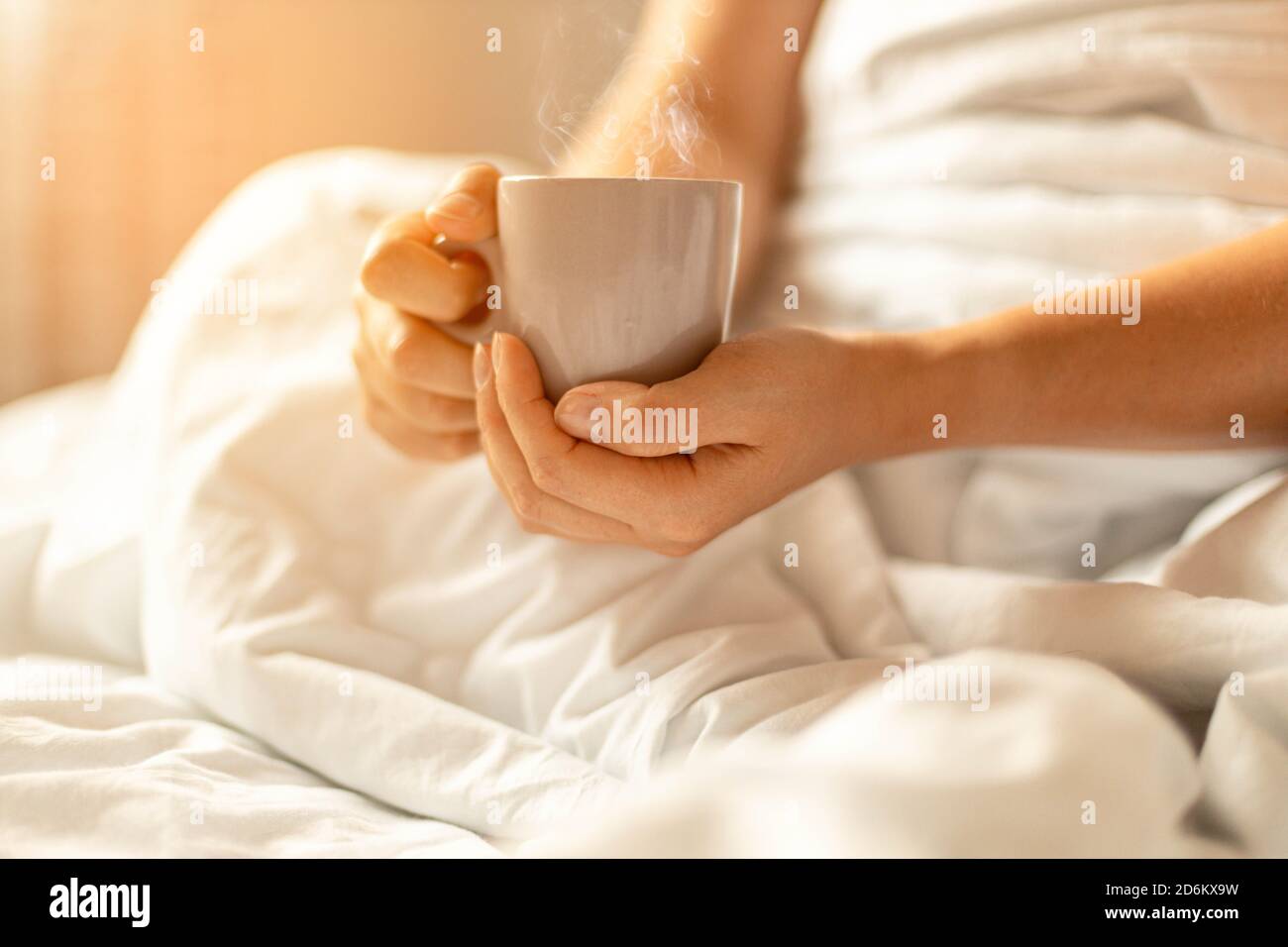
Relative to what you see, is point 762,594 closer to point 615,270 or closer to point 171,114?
point 615,270

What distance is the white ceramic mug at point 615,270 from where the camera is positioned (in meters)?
0.62

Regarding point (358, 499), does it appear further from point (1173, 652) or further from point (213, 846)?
point (1173, 652)

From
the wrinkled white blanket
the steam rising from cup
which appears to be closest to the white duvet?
the wrinkled white blanket

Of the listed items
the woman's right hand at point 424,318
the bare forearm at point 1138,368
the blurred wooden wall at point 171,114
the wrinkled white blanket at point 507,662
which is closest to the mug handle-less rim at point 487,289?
the woman's right hand at point 424,318

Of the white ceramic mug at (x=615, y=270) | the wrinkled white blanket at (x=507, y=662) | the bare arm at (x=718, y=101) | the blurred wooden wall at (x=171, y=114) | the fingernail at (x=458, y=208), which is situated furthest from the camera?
the blurred wooden wall at (x=171, y=114)

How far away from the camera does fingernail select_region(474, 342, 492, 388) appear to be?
682mm

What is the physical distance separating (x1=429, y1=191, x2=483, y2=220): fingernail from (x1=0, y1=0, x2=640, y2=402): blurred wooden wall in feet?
3.76

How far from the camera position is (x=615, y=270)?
0.63 m

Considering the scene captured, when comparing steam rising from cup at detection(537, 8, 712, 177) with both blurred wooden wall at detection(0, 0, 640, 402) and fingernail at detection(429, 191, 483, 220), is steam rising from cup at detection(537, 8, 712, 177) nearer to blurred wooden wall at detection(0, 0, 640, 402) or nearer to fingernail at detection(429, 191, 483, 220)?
fingernail at detection(429, 191, 483, 220)

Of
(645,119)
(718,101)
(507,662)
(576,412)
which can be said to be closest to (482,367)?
(576,412)

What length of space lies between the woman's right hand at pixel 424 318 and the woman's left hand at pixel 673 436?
82mm

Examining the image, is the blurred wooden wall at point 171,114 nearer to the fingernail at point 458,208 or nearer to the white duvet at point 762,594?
the white duvet at point 762,594

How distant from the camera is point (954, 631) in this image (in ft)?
2.35
